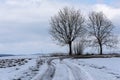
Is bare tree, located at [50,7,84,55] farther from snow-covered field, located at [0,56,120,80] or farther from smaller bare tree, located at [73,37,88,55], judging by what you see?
snow-covered field, located at [0,56,120,80]

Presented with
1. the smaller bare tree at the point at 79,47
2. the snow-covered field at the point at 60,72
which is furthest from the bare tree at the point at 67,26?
the snow-covered field at the point at 60,72

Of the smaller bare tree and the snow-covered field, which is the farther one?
the smaller bare tree

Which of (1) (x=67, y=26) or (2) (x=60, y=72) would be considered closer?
(2) (x=60, y=72)

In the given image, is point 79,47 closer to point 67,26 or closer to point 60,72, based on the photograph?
point 67,26

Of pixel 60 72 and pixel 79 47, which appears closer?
pixel 60 72

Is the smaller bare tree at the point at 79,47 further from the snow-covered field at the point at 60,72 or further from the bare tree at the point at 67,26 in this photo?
the snow-covered field at the point at 60,72

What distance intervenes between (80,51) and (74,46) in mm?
2308

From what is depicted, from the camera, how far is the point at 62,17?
7862 cm

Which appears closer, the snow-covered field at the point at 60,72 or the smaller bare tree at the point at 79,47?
the snow-covered field at the point at 60,72

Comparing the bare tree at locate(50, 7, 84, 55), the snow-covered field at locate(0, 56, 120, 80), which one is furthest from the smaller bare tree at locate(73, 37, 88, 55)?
the snow-covered field at locate(0, 56, 120, 80)

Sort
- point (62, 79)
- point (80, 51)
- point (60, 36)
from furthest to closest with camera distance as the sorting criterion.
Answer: point (60, 36), point (80, 51), point (62, 79)

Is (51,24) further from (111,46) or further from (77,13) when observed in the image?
(111,46)

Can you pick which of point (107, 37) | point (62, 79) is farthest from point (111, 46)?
point (62, 79)

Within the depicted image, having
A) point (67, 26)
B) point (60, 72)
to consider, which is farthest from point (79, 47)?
point (60, 72)
